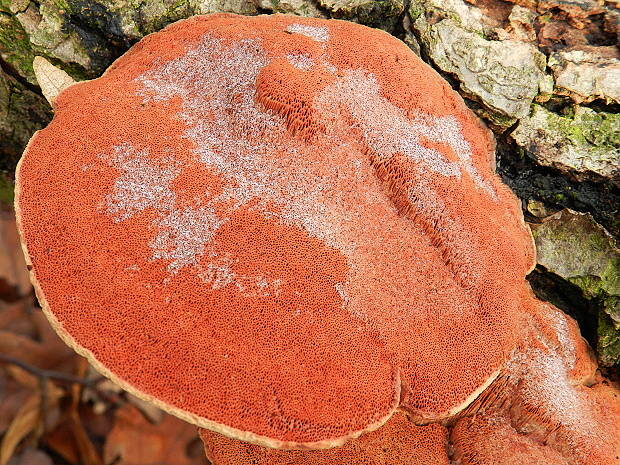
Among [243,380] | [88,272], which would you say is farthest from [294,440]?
[88,272]

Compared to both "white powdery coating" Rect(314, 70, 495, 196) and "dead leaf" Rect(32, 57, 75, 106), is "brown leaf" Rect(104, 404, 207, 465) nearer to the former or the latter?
"dead leaf" Rect(32, 57, 75, 106)

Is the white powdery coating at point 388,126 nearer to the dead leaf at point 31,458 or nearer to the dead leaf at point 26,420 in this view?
the dead leaf at point 26,420

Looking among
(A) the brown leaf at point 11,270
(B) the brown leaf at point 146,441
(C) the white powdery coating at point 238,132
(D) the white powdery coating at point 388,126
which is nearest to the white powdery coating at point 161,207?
(C) the white powdery coating at point 238,132

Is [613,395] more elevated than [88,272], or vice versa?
[88,272]

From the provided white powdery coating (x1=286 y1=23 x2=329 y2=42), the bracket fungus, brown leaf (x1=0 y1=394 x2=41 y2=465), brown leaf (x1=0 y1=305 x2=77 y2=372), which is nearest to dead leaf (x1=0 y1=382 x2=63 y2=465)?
brown leaf (x1=0 y1=394 x2=41 y2=465)

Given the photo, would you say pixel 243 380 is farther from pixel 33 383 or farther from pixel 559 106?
pixel 559 106

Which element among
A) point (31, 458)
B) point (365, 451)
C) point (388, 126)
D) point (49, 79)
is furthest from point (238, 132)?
point (31, 458)

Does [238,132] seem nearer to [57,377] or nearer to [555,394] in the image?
[57,377]
